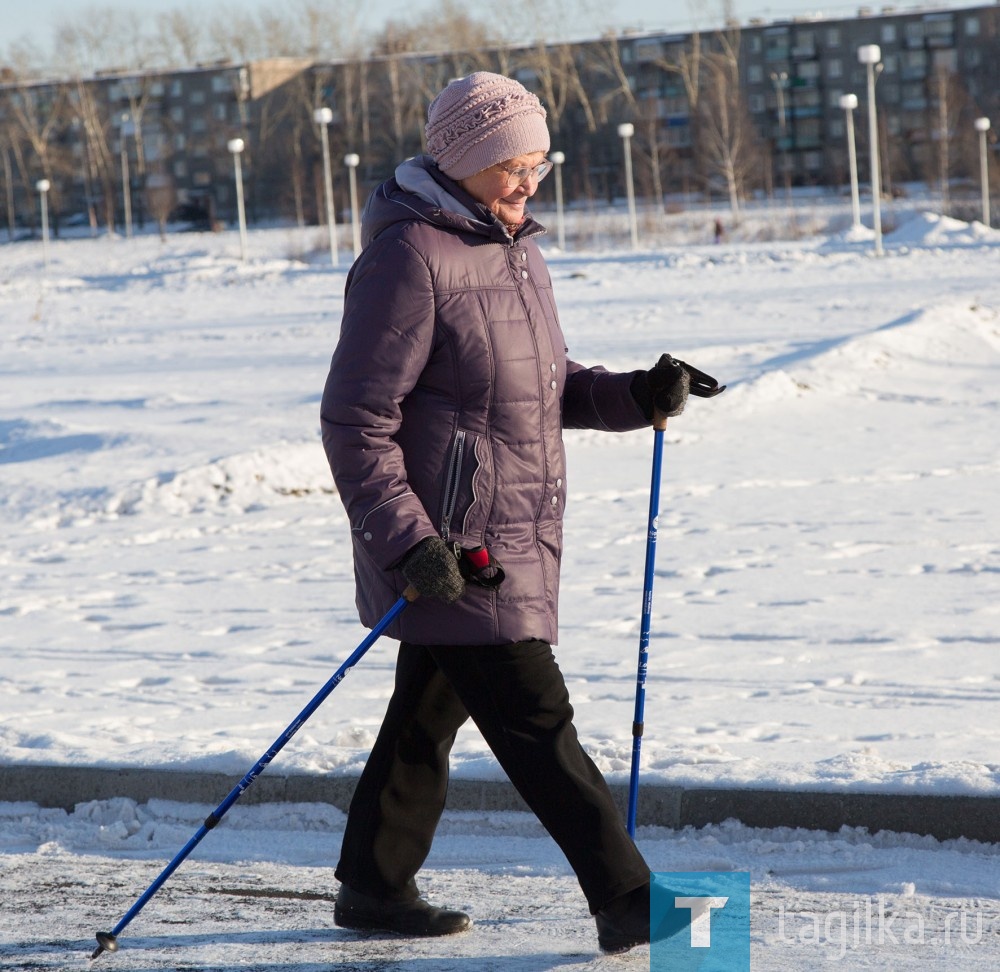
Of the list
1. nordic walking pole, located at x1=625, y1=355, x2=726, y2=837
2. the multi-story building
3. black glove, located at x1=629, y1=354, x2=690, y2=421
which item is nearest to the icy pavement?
nordic walking pole, located at x1=625, y1=355, x2=726, y2=837

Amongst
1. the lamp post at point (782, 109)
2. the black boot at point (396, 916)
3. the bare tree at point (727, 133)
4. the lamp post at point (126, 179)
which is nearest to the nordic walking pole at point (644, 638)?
the black boot at point (396, 916)

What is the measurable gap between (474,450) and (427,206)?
1.55ft

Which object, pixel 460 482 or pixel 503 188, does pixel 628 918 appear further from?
pixel 503 188

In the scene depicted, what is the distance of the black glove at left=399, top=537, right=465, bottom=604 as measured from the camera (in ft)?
8.84

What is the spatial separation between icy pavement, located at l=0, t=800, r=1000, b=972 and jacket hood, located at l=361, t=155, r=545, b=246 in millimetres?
1405

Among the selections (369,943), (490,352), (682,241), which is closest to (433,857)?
(369,943)

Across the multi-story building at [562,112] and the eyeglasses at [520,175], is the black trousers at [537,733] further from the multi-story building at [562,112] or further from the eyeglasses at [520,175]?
the multi-story building at [562,112]

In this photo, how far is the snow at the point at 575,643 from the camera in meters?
3.24

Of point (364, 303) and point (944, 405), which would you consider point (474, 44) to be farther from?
point (364, 303)

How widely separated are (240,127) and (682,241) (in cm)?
3829

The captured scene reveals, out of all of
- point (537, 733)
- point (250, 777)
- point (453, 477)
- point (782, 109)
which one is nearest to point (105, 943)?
point (250, 777)

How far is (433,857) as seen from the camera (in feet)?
12.0

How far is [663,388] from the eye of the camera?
3109mm

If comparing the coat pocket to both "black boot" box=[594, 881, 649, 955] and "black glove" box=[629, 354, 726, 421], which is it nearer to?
"black glove" box=[629, 354, 726, 421]
